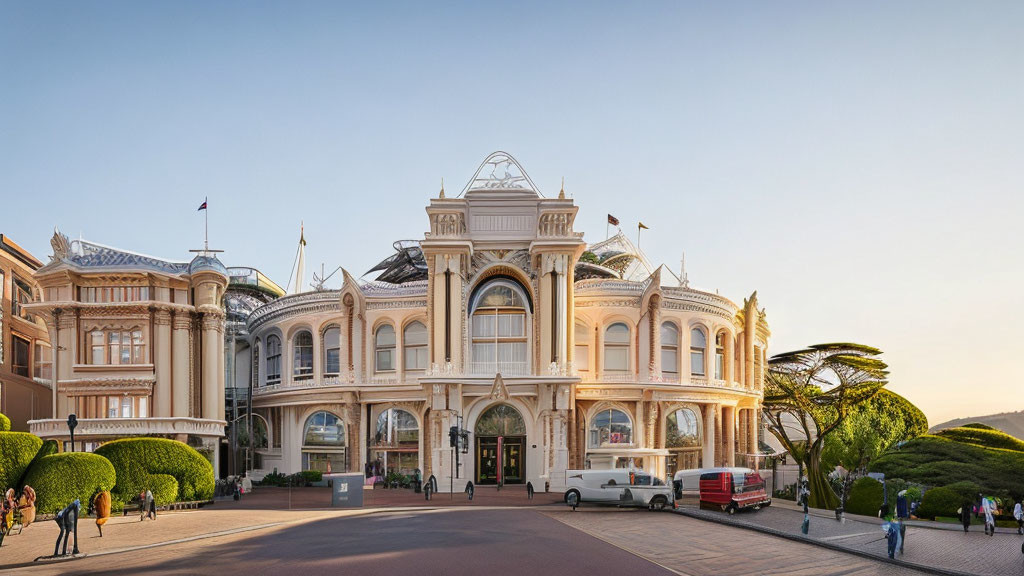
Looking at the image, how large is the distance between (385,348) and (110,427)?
16963mm

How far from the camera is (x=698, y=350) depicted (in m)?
55.8

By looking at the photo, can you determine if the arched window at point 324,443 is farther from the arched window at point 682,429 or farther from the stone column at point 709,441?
the stone column at point 709,441

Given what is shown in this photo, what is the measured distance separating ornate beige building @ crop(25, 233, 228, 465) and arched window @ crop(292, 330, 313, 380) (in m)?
9.37

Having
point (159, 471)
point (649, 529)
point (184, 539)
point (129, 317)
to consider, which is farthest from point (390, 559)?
point (129, 317)

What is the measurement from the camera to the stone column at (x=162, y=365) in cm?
4716

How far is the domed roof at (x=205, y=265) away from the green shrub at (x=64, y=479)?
14509 millimetres

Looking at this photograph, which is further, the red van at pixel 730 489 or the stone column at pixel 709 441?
the stone column at pixel 709 441

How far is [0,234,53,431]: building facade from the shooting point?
167 ft

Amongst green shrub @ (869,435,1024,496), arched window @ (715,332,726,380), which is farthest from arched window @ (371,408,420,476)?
green shrub @ (869,435,1024,496)

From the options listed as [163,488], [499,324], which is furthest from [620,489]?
[163,488]

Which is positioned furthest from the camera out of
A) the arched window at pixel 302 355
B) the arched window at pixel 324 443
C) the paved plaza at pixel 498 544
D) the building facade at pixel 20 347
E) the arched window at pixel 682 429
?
the arched window at pixel 302 355

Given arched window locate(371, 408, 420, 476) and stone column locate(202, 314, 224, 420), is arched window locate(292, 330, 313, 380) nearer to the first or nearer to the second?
arched window locate(371, 408, 420, 476)

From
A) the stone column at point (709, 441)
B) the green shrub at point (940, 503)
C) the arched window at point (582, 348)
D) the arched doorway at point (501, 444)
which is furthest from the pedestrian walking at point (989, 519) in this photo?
the arched doorway at point (501, 444)

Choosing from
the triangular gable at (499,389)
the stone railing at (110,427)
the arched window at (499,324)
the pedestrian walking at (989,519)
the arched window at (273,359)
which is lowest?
the pedestrian walking at (989,519)
